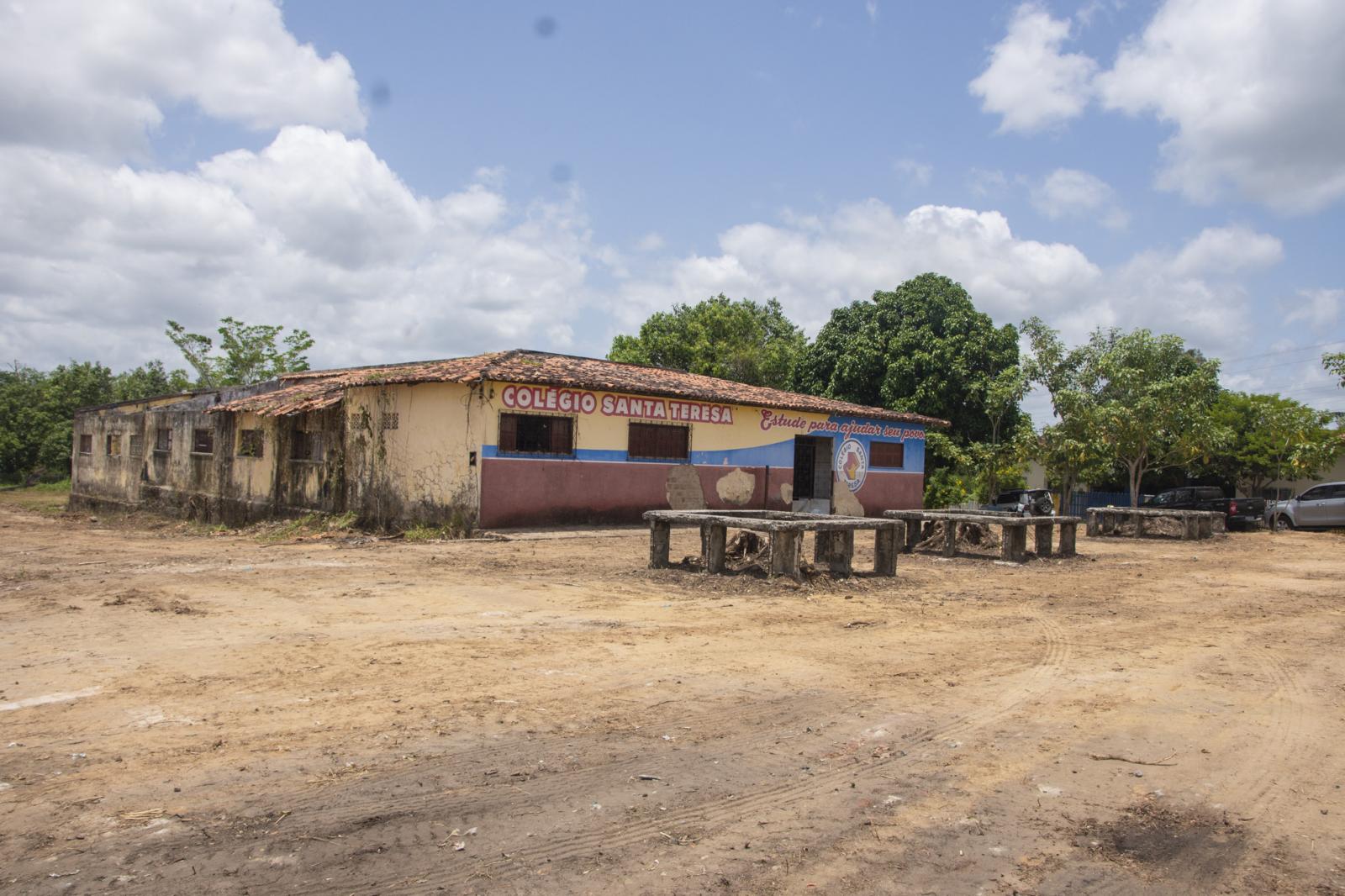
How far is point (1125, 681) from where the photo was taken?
639cm

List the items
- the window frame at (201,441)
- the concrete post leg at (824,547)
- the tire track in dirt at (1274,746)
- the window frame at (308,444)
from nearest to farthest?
the tire track in dirt at (1274,746) < the concrete post leg at (824,547) < the window frame at (308,444) < the window frame at (201,441)

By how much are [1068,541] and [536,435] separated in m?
9.94

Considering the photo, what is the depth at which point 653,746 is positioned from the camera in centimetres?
473

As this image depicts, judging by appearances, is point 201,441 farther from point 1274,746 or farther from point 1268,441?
point 1268,441

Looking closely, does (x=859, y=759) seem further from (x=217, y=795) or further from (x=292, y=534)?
(x=292, y=534)

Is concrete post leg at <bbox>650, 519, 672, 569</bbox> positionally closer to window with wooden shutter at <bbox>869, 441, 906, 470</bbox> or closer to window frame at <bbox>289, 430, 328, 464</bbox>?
window frame at <bbox>289, 430, 328, 464</bbox>

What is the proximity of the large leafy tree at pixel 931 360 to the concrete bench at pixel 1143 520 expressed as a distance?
697 cm

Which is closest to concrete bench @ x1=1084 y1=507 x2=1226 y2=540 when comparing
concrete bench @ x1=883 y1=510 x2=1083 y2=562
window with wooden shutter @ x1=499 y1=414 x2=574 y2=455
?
concrete bench @ x1=883 y1=510 x2=1083 y2=562

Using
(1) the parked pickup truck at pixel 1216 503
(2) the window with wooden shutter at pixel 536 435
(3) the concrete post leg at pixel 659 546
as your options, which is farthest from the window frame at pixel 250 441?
(1) the parked pickup truck at pixel 1216 503

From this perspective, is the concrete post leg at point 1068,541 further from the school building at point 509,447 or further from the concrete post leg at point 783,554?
the school building at point 509,447

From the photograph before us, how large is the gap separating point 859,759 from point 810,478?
20618 millimetres

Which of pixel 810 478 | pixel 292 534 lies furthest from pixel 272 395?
pixel 810 478

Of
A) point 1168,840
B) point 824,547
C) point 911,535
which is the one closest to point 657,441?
point 911,535

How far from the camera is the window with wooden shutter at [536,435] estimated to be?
17438 mm
